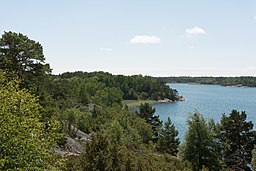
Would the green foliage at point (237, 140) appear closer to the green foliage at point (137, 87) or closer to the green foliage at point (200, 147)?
the green foliage at point (200, 147)

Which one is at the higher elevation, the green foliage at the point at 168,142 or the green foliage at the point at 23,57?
the green foliage at the point at 23,57

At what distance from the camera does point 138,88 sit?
13838 cm

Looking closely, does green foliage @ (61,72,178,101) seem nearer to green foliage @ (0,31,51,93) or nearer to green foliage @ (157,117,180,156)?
green foliage @ (157,117,180,156)

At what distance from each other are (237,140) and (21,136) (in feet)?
103

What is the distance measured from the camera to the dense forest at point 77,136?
11.0 metres

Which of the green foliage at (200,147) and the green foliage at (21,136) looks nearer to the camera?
the green foliage at (21,136)

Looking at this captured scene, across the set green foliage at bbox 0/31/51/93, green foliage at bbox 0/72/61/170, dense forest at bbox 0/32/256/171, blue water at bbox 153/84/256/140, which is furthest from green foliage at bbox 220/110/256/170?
green foliage at bbox 0/72/61/170

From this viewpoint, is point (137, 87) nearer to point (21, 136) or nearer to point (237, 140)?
point (237, 140)

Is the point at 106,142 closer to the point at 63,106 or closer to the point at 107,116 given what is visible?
the point at 63,106

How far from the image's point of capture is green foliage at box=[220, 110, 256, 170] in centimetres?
3657

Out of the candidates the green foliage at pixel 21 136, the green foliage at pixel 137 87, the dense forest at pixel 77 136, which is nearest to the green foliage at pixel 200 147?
the dense forest at pixel 77 136

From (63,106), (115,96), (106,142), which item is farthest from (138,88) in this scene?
(106,142)

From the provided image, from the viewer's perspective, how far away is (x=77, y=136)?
36.6 meters

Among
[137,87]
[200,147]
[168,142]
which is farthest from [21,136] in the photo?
[137,87]
